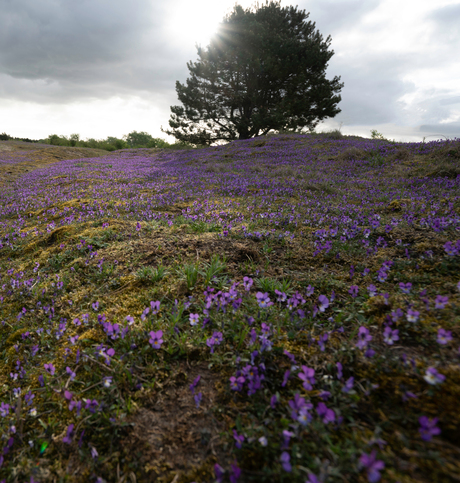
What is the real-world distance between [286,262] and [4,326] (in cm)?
352

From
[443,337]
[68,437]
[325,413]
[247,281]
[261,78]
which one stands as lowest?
[68,437]

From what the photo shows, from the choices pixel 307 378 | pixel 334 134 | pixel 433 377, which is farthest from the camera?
pixel 334 134

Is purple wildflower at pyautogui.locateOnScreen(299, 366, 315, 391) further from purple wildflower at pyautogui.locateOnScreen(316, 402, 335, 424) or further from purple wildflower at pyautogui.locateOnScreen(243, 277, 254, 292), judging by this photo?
purple wildflower at pyautogui.locateOnScreen(243, 277, 254, 292)

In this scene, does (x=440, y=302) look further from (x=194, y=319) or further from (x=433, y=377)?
(x=194, y=319)

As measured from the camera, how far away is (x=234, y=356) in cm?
199

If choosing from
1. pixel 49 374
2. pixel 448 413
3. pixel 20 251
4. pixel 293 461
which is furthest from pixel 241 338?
pixel 20 251

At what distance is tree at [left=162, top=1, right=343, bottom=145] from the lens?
27.9 m

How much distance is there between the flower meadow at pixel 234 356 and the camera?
140 cm

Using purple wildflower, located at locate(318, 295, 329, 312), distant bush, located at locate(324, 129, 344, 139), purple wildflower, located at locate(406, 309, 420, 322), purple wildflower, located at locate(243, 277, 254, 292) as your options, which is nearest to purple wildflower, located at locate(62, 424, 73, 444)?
purple wildflower, located at locate(243, 277, 254, 292)

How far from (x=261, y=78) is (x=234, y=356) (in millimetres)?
34514

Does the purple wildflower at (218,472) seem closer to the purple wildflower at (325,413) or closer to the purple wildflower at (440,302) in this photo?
the purple wildflower at (325,413)

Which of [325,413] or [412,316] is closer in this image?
[325,413]

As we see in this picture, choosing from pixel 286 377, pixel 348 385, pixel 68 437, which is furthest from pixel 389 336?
pixel 68 437

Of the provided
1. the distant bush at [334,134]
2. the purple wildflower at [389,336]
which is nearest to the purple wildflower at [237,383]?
the purple wildflower at [389,336]
